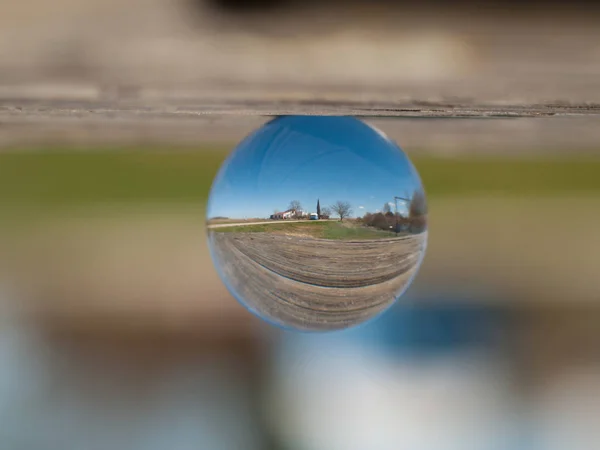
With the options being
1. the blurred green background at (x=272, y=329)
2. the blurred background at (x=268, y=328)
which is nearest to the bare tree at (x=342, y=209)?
the blurred background at (x=268, y=328)

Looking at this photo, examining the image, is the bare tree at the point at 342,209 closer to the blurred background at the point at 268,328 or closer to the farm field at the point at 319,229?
the farm field at the point at 319,229

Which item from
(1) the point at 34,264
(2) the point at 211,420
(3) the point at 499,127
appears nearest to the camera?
(3) the point at 499,127

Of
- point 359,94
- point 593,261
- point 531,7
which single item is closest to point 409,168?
point 359,94

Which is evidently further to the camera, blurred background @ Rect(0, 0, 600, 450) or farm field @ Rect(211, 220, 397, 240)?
blurred background @ Rect(0, 0, 600, 450)

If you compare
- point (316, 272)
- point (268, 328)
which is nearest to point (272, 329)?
point (268, 328)

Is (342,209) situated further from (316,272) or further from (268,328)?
(268,328)

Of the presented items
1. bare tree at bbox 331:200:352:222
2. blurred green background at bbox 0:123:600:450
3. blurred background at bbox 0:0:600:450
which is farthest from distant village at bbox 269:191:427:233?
blurred green background at bbox 0:123:600:450

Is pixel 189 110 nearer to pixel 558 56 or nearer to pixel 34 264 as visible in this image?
pixel 558 56

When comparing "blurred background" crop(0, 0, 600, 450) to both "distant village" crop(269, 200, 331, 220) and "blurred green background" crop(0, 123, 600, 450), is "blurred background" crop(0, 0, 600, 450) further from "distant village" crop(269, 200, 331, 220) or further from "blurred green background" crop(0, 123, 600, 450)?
"distant village" crop(269, 200, 331, 220)
